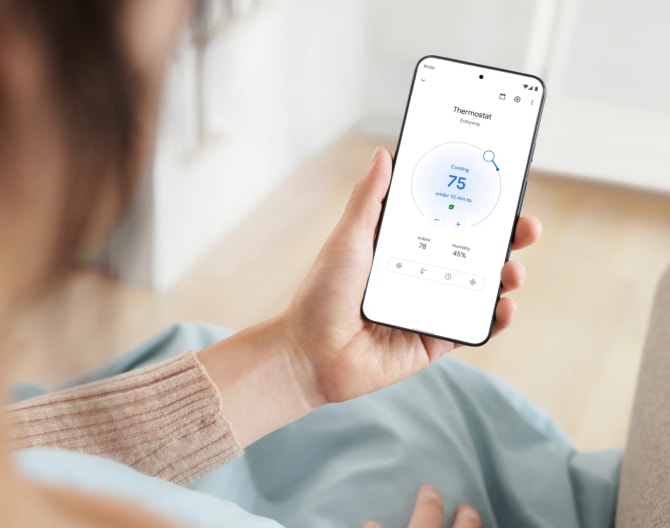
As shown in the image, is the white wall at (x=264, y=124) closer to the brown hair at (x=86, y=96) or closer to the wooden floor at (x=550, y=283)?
the wooden floor at (x=550, y=283)

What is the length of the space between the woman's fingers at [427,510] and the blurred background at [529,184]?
572 millimetres

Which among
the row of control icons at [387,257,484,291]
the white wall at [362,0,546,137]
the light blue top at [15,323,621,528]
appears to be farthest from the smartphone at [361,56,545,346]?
the white wall at [362,0,546,137]

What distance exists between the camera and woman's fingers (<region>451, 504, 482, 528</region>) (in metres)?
0.62

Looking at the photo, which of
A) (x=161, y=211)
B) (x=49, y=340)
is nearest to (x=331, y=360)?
(x=49, y=340)

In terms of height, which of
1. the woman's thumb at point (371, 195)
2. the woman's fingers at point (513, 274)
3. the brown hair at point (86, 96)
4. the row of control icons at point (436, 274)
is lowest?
the row of control icons at point (436, 274)

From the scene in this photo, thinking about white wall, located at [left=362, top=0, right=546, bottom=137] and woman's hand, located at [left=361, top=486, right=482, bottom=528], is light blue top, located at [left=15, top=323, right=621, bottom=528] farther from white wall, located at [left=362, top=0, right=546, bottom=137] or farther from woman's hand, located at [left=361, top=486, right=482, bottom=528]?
white wall, located at [left=362, top=0, right=546, bottom=137]

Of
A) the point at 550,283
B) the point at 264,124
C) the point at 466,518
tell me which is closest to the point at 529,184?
the point at 550,283

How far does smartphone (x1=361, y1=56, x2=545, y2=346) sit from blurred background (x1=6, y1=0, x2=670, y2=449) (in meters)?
0.49

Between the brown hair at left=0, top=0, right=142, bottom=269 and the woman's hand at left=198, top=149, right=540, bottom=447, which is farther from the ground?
the brown hair at left=0, top=0, right=142, bottom=269

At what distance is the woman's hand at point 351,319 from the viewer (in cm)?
63

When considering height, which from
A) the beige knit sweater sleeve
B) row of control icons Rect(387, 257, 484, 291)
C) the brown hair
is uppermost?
the brown hair

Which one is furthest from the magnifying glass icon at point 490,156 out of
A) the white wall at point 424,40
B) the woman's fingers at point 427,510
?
the white wall at point 424,40

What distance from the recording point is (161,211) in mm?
1308

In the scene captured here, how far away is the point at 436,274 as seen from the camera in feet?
2.17
